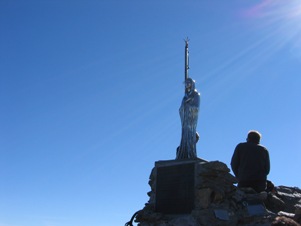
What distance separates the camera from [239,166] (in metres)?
10.1

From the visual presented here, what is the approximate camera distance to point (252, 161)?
9789mm

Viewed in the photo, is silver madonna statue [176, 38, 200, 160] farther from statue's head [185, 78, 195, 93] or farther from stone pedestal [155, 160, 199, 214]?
stone pedestal [155, 160, 199, 214]

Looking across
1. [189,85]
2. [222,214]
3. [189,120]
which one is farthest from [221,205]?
[189,85]

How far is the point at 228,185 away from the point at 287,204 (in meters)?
1.57

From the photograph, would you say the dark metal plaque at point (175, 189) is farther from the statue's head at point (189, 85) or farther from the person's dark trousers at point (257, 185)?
the statue's head at point (189, 85)

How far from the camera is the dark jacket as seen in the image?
Result: 975cm

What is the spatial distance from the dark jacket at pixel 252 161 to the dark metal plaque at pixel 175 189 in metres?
1.23

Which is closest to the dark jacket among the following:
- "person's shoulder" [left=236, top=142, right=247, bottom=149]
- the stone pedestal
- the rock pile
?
"person's shoulder" [left=236, top=142, right=247, bottom=149]

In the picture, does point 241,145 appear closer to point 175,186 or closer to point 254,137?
point 254,137

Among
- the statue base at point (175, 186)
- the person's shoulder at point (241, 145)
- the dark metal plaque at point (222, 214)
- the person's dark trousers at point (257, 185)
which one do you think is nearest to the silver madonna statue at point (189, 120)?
the statue base at point (175, 186)

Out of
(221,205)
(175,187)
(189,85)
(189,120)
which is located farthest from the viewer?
(189,85)

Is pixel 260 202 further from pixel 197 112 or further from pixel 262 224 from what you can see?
pixel 197 112

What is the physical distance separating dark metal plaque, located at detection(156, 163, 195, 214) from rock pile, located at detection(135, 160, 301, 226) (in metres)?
0.10

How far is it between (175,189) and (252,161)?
1929 mm
